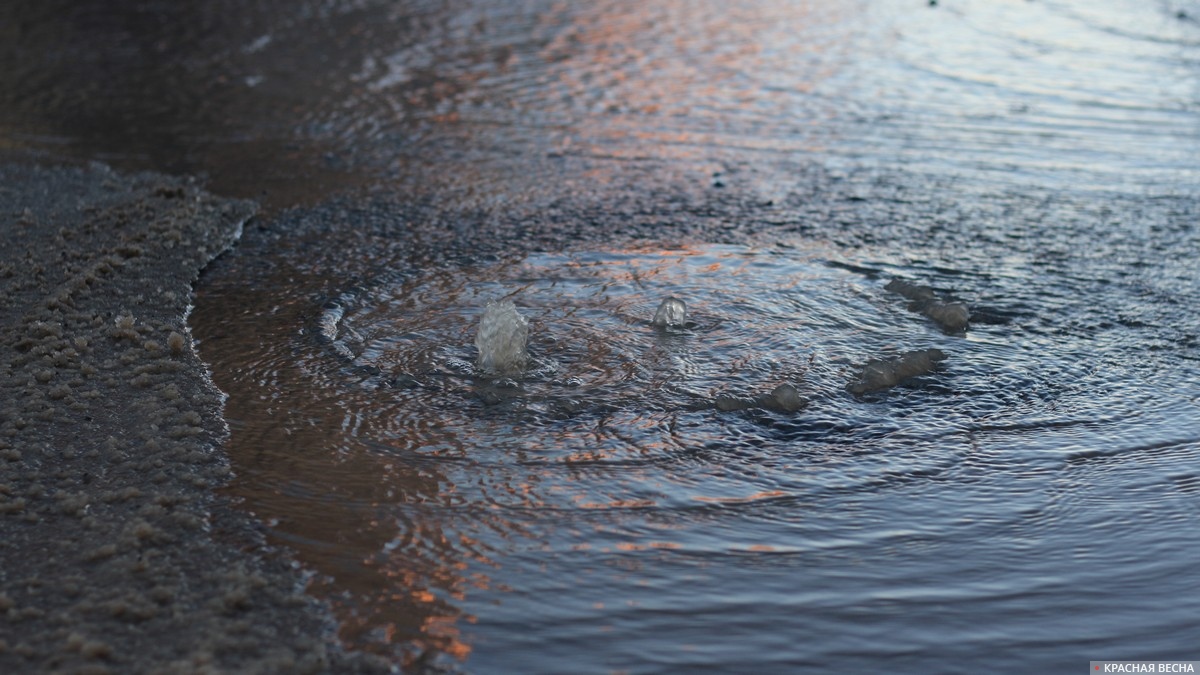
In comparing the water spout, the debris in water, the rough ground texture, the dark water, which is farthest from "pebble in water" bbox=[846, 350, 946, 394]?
the rough ground texture

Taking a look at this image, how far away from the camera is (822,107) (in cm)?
771

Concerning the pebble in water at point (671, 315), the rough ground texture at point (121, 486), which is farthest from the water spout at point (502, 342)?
the rough ground texture at point (121, 486)

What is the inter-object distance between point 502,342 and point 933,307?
1697 mm

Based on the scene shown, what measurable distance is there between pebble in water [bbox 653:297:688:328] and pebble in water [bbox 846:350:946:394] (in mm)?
720

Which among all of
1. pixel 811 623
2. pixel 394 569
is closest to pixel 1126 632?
pixel 811 623

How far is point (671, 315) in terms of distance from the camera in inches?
172

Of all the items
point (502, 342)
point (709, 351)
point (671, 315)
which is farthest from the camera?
point (671, 315)

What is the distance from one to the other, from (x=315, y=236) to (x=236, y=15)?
679cm

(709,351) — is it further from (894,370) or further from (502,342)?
(502,342)

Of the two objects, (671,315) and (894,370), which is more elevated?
(671,315)

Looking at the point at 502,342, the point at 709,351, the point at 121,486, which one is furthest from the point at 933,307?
the point at 121,486

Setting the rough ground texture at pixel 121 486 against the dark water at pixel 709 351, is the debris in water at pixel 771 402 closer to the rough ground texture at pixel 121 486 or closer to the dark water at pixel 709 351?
the dark water at pixel 709 351

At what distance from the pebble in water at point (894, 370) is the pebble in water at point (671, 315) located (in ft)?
2.36

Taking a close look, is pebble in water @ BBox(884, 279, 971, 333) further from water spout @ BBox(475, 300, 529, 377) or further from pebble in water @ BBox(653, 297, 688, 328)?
water spout @ BBox(475, 300, 529, 377)
